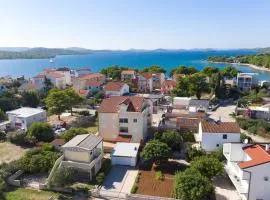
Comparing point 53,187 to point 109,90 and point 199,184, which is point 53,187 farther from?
point 109,90

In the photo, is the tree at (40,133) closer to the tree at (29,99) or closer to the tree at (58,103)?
the tree at (58,103)

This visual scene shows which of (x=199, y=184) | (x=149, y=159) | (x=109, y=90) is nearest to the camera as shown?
(x=199, y=184)

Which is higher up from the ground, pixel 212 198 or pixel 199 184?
pixel 199 184

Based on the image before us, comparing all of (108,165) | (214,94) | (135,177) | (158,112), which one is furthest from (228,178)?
(214,94)

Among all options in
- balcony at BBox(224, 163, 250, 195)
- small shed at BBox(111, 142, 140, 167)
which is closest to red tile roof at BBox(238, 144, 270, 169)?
balcony at BBox(224, 163, 250, 195)

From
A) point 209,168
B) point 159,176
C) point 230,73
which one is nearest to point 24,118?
point 159,176
